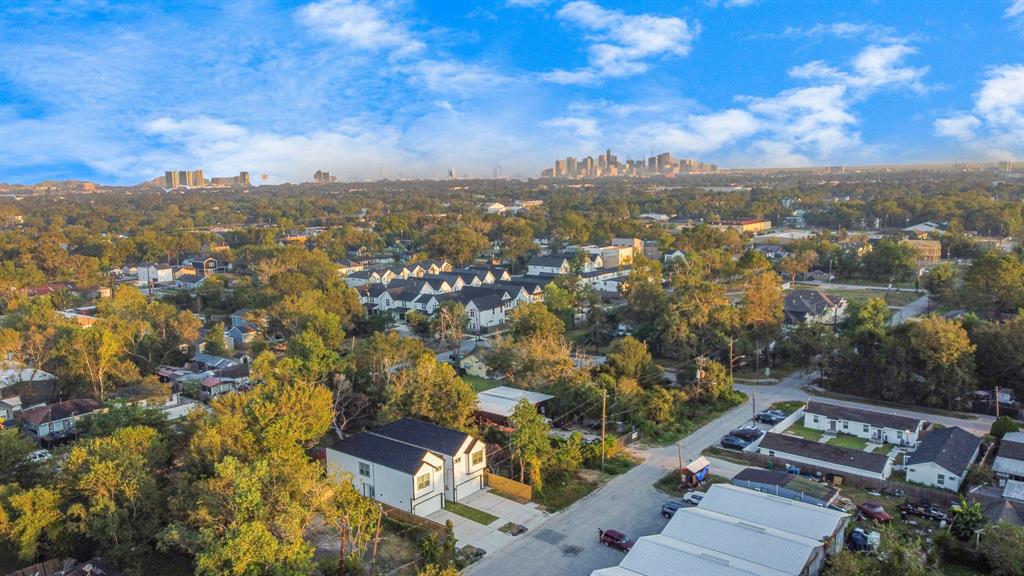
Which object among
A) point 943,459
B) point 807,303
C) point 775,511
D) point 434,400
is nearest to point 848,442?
point 943,459

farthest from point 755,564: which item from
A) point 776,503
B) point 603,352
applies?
point 603,352

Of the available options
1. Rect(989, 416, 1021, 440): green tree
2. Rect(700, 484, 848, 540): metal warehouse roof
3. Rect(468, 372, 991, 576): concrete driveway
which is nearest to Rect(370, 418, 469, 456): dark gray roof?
Rect(468, 372, 991, 576): concrete driveway

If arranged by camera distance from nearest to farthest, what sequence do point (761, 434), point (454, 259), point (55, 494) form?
point (55, 494) < point (761, 434) < point (454, 259)

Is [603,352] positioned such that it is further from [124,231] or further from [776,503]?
[124,231]

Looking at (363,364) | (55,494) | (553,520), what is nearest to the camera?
(55,494)

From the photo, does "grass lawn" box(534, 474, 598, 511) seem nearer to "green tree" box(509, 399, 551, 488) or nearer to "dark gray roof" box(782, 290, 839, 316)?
"green tree" box(509, 399, 551, 488)

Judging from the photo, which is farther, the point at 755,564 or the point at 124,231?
the point at 124,231
